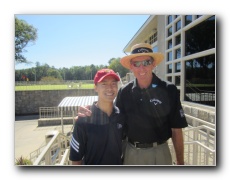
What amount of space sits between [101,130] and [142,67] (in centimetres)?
68

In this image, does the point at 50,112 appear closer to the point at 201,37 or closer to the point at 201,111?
the point at 201,111

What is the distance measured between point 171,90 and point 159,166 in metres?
0.81

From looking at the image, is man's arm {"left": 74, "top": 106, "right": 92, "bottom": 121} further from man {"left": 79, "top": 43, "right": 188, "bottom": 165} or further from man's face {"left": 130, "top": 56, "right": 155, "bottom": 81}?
man's face {"left": 130, "top": 56, "right": 155, "bottom": 81}

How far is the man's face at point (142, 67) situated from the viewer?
1.75 meters

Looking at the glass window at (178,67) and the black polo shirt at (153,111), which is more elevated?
the glass window at (178,67)

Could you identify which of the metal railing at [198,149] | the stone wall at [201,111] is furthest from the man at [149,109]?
the stone wall at [201,111]

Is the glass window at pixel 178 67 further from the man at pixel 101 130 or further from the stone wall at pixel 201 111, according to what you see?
the man at pixel 101 130

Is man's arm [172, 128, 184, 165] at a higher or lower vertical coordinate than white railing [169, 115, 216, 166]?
higher

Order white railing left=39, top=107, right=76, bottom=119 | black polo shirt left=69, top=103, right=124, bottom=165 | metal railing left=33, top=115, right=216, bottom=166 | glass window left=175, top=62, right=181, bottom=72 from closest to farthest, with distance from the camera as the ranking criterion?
black polo shirt left=69, top=103, right=124, bottom=165, metal railing left=33, top=115, right=216, bottom=166, glass window left=175, top=62, right=181, bottom=72, white railing left=39, top=107, right=76, bottom=119

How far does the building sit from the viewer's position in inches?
99.3

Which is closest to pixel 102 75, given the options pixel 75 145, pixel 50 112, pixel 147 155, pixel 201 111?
pixel 75 145

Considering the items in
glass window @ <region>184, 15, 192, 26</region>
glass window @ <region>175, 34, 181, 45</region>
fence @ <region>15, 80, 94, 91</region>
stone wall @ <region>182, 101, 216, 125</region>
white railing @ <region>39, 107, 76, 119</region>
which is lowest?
white railing @ <region>39, 107, 76, 119</region>

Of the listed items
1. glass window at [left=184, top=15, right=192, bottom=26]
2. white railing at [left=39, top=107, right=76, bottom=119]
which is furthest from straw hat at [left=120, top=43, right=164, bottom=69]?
white railing at [left=39, top=107, right=76, bottom=119]
